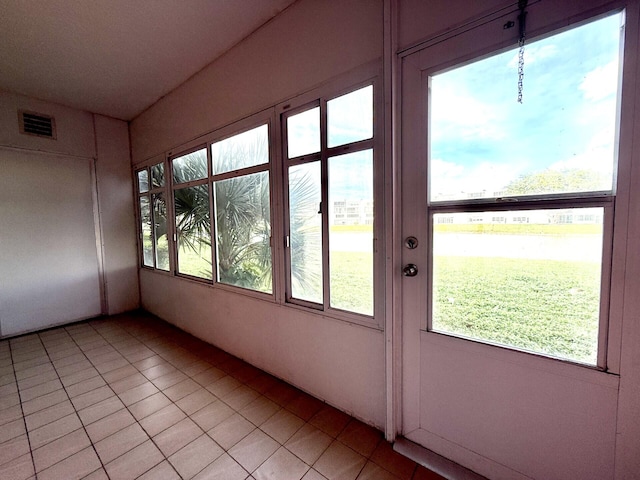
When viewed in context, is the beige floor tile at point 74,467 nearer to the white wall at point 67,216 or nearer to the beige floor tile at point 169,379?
the beige floor tile at point 169,379

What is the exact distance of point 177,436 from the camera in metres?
1.62

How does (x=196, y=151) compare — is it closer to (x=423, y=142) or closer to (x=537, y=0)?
(x=423, y=142)

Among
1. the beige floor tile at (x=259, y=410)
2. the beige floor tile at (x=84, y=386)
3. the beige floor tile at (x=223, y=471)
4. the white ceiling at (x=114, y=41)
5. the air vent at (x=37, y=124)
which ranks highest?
the white ceiling at (x=114, y=41)

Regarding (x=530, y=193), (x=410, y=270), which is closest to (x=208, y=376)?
(x=410, y=270)

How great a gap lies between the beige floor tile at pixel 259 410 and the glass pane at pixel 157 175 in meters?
3.14

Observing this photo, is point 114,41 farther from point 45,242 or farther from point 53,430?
point 53,430

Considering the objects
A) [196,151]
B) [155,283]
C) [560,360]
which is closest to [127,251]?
[155,283]

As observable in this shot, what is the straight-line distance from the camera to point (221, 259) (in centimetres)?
275

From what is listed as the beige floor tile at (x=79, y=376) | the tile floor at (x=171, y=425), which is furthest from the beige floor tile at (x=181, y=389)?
the beige floor tile at (x=79, y=376)

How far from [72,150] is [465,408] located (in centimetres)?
532

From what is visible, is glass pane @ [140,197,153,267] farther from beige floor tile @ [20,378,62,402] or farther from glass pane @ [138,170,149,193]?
beige floor tile @ [20,378,62,402]

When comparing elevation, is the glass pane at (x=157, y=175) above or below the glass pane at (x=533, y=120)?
above

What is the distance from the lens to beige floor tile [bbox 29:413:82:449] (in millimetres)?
1606

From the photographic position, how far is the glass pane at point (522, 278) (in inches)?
42.1
